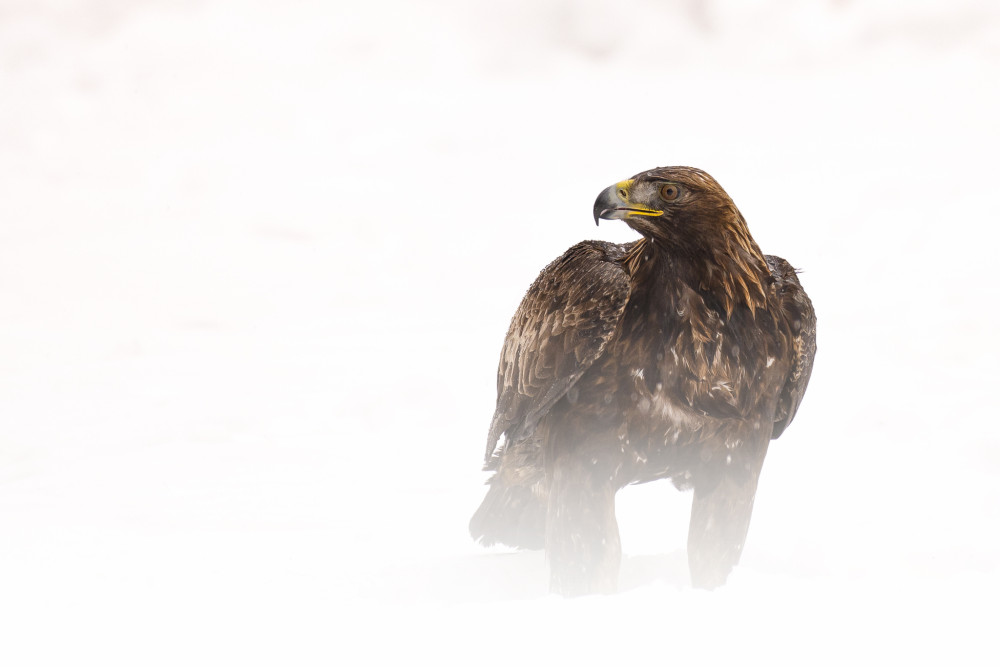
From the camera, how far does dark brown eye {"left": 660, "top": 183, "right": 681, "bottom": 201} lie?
184 inches

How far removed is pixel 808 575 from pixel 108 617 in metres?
4.16

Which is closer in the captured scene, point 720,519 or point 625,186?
point 625,186

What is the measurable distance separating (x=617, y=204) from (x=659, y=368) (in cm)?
86

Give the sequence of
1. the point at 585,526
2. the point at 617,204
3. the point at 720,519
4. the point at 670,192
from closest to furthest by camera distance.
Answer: the point at 670,192
the point at 617,204
the point at 585,526
the point at 720,519

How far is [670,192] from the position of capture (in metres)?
4.69

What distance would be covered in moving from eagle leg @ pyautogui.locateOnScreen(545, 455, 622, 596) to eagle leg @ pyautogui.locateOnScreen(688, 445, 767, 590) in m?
0.48

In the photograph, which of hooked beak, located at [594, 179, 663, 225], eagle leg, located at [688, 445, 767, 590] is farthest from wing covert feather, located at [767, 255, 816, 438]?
hooked beak, located at [594, 179, 663, 225]

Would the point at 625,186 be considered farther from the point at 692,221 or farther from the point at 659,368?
the point at 659,368

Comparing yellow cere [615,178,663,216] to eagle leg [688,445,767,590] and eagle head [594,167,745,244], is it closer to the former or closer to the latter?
eagle head [594,167,745,244]

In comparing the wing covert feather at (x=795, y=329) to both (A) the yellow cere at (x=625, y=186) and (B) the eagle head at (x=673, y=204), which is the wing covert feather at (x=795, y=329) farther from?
(A) the yellow cere at (x=625, y=186)

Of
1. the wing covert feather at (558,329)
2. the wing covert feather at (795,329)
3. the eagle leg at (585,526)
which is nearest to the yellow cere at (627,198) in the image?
the wing covert feather at (558,329)

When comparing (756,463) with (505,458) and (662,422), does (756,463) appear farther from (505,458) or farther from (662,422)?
(505,458)

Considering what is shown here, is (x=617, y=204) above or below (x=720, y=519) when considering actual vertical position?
above

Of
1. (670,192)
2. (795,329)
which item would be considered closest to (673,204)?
(670,192)
